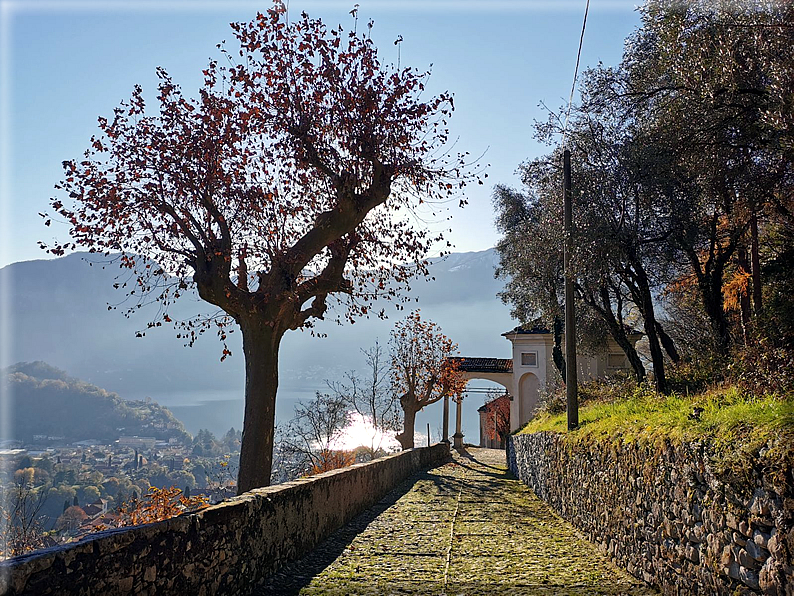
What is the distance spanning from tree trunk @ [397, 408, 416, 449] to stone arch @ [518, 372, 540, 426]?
1040 centimetres

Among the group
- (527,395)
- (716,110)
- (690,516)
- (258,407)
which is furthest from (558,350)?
(690,516)

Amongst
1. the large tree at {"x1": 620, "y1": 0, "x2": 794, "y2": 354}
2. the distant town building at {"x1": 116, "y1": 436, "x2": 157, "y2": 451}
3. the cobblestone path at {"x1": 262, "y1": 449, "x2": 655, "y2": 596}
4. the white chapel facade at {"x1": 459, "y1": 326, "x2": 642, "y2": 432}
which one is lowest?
the distant town building at {"x1": 116, "y1": 436, "x2": 157, "y2": 451}

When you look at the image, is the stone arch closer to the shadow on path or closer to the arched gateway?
the arched gateway

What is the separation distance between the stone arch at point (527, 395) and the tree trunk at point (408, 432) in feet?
34.1

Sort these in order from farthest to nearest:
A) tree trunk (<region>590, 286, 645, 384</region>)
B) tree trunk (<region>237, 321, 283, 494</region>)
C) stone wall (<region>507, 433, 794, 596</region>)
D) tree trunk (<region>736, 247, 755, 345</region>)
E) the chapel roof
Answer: the chapel roof
tree trunk (<region>590, 286, 645, 384</region>)
tree trunk (<region>736, 247, 755, 345</region>)
tree trunk (<region>237, 321, 283, 494</region>)
stone wall (<region>507, 433, 794, 596</region>)

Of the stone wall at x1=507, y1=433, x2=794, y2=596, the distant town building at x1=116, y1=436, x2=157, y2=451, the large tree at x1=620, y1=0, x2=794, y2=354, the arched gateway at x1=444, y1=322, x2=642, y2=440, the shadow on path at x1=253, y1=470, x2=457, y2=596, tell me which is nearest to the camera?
the stone wall at x1=507, y1=433, x2=794, y2=596

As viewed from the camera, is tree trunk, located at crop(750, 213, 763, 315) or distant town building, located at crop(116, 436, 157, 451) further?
distant town building, located at crop(116, 436, 157, 451)

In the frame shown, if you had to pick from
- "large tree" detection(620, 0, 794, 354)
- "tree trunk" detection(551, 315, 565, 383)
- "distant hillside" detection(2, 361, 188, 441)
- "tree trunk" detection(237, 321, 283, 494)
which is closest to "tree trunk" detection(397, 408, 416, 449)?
"tree trunk" detection(551, 315, 565, 383)

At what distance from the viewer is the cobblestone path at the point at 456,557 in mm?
6352

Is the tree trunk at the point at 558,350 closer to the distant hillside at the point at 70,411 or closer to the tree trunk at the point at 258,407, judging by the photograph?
the tree trunk at the point at 258,407

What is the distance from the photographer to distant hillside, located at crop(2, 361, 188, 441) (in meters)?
35.0

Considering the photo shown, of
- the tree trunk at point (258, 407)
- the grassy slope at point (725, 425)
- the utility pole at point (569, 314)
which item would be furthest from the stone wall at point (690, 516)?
the tree trunk at point (258, 407)

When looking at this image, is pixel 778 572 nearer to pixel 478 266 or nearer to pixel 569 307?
pixel 569 307

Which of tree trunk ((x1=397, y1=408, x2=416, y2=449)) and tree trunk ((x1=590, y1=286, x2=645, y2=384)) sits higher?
tree trunk ((x1=590, y1=286, x2=645, y2=384))
